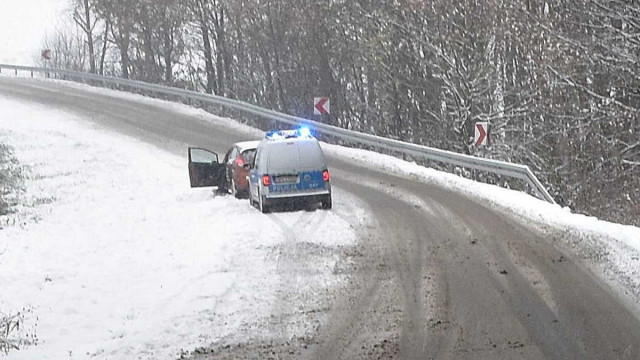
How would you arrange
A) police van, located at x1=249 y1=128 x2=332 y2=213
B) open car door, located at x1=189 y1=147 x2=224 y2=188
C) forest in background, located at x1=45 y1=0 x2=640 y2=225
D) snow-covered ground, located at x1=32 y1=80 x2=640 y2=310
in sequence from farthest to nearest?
1. forest in background, located at x1=45 y1=0 x2=640 y2=225
2. open car door, located at x1=189 y1=147 x2=224 y2=188
3. police van, located at x1=249 y1=128 x2=332 y2=213
4. snow-covered ground, located at x1=32 y1=80 x2=640 y2=310

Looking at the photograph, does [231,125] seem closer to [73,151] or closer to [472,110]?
[73,151]

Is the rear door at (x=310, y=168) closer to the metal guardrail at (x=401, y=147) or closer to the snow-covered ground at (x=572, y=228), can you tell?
the snow-covered ground at (x=572, y=228)

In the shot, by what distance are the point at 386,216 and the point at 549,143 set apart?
50.2 ft

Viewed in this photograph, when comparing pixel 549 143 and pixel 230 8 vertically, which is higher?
pixel 230 8

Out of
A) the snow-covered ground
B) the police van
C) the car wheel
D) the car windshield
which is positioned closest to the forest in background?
the snow-covered ground

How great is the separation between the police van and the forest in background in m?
9.81

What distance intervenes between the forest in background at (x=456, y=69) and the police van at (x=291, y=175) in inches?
386

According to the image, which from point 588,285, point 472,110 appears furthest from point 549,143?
point 588,285

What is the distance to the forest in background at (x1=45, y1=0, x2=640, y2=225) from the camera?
1092 inches

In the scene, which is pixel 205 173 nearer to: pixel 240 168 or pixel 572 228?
pixel 240 168

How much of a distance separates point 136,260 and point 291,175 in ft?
15.7

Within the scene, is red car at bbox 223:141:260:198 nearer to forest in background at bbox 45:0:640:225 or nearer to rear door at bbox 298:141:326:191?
rear door at bbox 298:141:326:191

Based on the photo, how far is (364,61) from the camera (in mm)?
42938

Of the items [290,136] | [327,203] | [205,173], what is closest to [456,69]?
[205,173]
